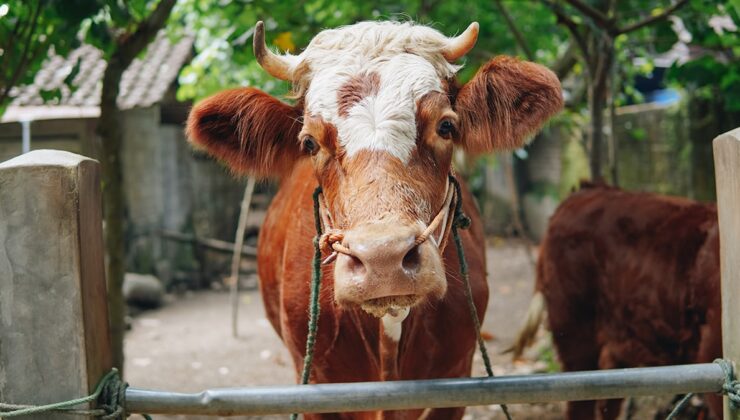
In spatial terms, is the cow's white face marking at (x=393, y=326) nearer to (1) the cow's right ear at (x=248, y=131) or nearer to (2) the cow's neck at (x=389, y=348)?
(2) the cow's neck at (x=389, y=348)

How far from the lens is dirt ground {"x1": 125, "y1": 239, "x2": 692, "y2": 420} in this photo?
21.3 ft

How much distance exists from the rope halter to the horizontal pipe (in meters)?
0.38

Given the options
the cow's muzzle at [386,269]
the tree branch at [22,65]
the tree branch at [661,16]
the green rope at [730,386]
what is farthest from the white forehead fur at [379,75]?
the tree branch at [661,16]

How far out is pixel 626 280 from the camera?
14.5ft

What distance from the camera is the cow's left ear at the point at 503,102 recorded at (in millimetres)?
2486

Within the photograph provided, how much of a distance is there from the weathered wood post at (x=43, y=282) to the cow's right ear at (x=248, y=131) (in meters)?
1.01

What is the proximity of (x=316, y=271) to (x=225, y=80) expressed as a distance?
5.70 metres

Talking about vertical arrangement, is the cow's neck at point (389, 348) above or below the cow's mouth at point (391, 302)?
below

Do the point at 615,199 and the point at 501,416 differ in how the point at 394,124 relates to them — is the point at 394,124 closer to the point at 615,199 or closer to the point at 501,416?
the point at 615,199

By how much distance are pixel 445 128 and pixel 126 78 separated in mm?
9872

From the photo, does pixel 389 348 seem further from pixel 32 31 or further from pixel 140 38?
pixel 140 38

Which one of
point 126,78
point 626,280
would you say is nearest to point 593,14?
point 626,280

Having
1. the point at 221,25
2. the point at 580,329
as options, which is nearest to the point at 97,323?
the point at 580,329

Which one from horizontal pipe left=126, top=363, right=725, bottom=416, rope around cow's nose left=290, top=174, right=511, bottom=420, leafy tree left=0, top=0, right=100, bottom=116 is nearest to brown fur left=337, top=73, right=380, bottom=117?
rope around cow's nose left=290, top=174, right=511, bottom=420
